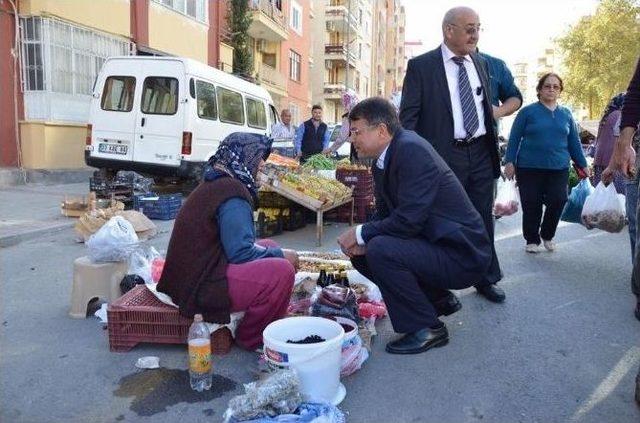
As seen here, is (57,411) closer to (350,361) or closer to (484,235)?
(350,361)

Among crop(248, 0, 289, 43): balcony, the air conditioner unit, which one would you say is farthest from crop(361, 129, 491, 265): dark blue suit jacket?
the air conditioner unit

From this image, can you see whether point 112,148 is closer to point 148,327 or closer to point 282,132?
point 282,132

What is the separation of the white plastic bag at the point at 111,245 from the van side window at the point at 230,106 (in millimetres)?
7668

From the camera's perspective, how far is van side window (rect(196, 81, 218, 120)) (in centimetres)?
1061

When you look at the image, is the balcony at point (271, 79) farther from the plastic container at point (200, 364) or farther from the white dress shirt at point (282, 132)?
the plastic container at point (200, 364)

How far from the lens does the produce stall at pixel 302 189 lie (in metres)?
6.64

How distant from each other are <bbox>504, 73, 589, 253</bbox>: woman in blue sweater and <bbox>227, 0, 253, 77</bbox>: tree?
702 inches

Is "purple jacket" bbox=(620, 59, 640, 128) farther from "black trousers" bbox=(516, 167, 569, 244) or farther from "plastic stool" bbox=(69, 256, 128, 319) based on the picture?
"plastic stool" bbox=(69, 256, 128, 319)

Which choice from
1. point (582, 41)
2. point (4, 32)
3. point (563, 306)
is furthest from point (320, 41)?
point (563, 306)

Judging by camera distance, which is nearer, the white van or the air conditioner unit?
the white van

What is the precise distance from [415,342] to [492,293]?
146 cm

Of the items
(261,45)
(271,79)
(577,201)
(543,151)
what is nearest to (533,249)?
(577,201)

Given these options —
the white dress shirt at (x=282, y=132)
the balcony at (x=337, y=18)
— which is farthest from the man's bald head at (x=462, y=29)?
the balcony at (x=337, y=18)

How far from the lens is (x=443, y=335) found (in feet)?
11.8
